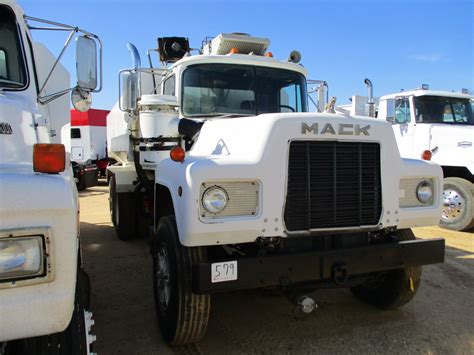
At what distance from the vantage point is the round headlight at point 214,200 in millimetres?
2635

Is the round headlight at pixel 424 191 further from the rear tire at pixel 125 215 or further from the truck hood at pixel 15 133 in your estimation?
the rear tire at pixel 125 215

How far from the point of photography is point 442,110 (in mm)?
7914

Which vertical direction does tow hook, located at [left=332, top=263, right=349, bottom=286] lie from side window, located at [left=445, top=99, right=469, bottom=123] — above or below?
below

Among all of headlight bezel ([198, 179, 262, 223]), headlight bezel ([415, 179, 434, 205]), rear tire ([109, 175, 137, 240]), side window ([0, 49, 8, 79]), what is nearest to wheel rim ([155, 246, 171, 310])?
headlight bezel ([198, 179, 262, 223])

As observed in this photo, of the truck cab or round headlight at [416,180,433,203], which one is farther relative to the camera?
the truck cab

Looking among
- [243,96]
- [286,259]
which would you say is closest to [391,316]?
[286,259]

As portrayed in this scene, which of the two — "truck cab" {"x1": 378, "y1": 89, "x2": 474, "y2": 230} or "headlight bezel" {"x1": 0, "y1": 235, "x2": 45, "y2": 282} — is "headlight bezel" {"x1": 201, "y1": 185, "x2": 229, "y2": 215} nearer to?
"headlight bezel" {"x1": 0, "y1": 235, "x2": 45, "y2": 282}

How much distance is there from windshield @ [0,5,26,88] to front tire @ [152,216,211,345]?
1.50 metres

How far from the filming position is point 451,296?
13.8 ft

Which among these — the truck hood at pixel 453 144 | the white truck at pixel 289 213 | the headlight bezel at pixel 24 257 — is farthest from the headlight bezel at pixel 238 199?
the truck hood at pixel 453 144

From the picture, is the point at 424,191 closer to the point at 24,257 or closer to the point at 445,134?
the point at 24,257

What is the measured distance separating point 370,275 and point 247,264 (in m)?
1.24

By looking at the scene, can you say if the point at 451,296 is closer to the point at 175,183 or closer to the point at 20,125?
the point at 175,183

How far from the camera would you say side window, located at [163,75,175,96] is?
185 inches
